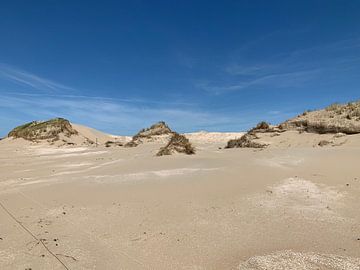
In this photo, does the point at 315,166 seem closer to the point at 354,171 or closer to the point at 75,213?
the point at 354,171

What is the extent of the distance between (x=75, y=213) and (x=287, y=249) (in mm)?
2828

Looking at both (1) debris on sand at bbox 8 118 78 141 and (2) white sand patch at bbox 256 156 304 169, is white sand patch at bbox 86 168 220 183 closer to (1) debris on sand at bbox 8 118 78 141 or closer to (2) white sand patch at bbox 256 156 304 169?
(2) white sand patch at bbox 256 156 304 169

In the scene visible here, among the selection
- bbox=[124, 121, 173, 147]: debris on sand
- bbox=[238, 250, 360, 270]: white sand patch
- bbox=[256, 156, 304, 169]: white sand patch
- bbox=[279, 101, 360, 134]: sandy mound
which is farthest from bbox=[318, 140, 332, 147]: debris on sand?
bbox=[124, 121, 173, 147]: debris on sand

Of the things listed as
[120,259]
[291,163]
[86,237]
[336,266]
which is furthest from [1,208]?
[291,163]

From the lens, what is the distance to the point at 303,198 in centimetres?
511

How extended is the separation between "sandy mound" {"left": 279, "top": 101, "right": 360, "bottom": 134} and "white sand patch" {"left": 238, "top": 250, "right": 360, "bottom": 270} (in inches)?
316

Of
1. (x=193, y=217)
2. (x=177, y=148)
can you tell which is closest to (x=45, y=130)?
(x=177, y=148)

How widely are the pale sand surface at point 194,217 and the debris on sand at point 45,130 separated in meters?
14.8

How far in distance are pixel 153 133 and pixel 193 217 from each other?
14211 mm

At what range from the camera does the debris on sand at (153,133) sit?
17.5 m

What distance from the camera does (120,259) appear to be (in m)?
3.48

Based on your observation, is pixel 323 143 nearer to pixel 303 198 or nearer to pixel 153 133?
pixel 303 198

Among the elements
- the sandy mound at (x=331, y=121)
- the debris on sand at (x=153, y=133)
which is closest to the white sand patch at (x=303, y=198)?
the sandy mound at (x=331, y=121)

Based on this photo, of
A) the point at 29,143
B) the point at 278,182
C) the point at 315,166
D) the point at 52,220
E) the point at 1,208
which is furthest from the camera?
the point at 29,143
